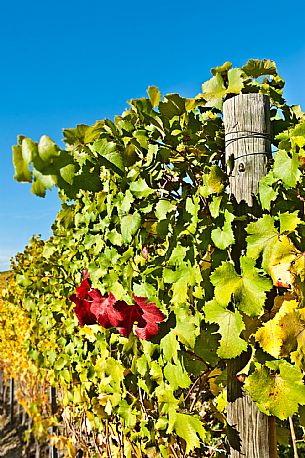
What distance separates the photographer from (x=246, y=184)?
4.77ft

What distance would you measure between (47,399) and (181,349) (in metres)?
3.86

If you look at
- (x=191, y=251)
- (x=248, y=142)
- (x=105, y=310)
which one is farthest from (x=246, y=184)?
(x=105, y=310)

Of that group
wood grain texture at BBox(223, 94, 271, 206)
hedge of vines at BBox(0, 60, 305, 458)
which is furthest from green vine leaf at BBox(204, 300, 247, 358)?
wood grain texture at BBox(223, 94, 271, 206)

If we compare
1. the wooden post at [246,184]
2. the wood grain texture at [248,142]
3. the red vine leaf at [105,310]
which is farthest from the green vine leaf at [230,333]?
the red vine leaf at [105,310]

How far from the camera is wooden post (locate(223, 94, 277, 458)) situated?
55.9 inches

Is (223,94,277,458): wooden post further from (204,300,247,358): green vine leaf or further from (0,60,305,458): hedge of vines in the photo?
(204,300,247,358): green vine leaf

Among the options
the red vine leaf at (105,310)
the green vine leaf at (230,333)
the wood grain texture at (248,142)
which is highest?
the wood grain texture at (248,142)

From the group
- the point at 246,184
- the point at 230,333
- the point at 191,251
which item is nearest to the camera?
the point at 230,333

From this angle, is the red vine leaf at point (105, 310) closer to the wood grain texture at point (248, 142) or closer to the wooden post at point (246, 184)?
the wooden post at point (246, 184)

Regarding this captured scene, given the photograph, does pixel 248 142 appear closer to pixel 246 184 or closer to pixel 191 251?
pixel 246 184

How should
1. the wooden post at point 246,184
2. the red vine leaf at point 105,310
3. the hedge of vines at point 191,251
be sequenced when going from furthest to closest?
the red vine leaf at point 105,310
the wooden post at point 246,184
the hedge of vines at point 191,251

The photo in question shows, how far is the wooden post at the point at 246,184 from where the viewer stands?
4.66 feet

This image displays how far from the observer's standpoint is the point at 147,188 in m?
1.62

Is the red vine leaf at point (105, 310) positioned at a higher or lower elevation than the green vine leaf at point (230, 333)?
higher
